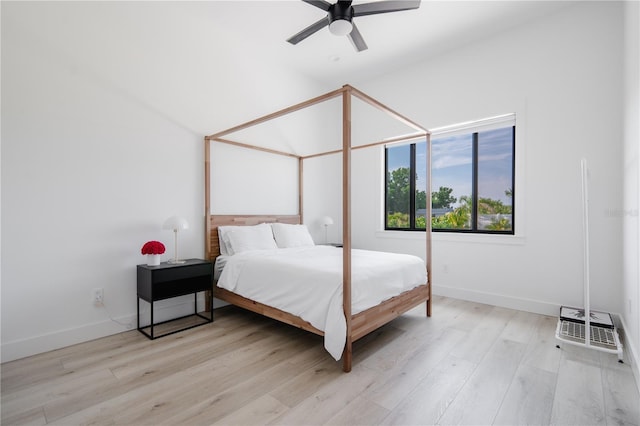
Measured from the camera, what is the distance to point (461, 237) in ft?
12.4

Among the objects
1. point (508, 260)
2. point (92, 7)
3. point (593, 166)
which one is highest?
point (92, 7)

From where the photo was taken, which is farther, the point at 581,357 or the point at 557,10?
the point at 557,10

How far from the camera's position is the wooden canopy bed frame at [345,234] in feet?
6.85

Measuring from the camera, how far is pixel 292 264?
101 inches

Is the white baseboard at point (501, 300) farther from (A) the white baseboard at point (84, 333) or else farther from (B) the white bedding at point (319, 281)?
(A) the white baseboard at point (84, 333)

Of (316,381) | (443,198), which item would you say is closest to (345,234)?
(316,381)

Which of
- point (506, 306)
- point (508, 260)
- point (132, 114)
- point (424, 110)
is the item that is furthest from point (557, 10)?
point (132, 114)

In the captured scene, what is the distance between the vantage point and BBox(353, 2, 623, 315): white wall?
283 centimetres

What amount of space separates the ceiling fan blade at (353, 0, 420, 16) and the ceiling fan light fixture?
10 centimetres

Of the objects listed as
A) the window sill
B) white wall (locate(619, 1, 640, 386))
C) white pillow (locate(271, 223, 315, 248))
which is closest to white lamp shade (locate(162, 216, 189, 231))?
white pillow (locate(271, 223, 315, 248))

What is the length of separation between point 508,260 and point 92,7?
181 inches

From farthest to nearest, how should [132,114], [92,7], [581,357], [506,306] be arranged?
[506,306]
[132,114]
[92,7]
[581,357]

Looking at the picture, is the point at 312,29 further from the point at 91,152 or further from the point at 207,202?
the point at 91,152

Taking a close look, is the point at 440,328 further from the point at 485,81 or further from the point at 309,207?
the point at 485,81
